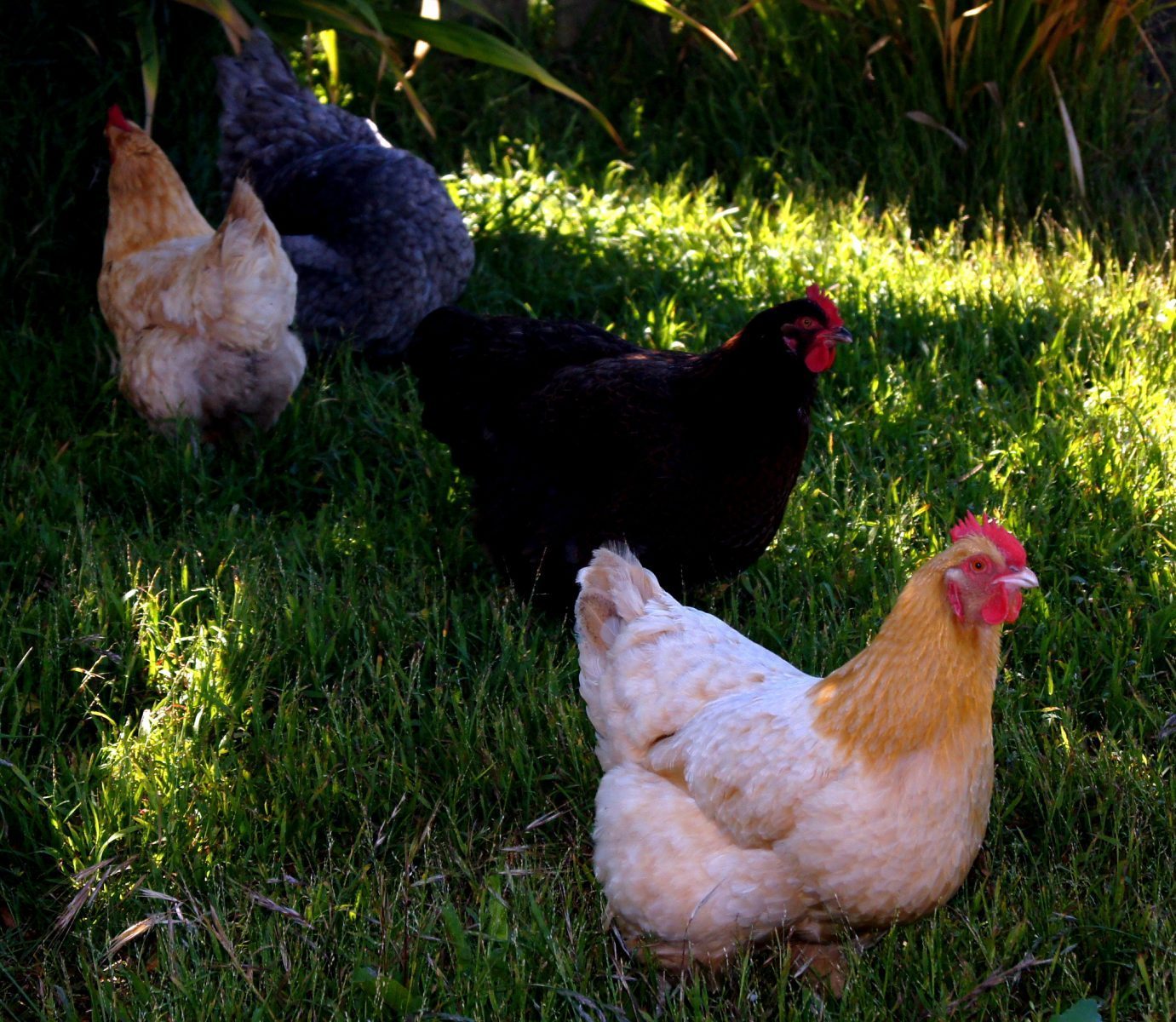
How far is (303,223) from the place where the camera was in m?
5.65

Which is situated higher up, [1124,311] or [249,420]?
[1124,311]

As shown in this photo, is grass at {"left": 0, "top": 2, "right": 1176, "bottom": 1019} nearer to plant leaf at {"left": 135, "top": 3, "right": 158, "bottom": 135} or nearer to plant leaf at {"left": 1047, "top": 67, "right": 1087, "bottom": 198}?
plant leaf at {"left": 1047, "top": 67, "right": 1087, "bottom": 198}

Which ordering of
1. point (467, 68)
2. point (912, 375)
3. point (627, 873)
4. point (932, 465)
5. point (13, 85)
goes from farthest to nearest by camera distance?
point (467, 68) < point (13, 85) < point (912, 375) < point (932, 465) < point (627, 873)

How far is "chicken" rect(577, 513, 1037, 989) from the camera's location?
249 cm

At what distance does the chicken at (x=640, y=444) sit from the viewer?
3600 millimetres

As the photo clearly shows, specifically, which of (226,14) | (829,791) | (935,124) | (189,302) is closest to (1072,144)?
(935,124)

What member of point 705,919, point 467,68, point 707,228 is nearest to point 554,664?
point 705,919

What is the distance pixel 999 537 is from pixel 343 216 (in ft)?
12.5

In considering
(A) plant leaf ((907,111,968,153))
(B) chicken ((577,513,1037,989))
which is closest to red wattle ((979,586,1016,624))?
(B) chicken ((577,513,1037,989))

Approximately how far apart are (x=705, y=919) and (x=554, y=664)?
4.05ft

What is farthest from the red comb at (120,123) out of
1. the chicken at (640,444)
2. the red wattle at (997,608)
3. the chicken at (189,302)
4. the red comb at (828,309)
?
the red wattle at (997,608)

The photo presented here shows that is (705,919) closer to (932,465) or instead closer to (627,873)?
(627,873)

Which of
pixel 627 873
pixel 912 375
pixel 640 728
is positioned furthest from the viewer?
pixel 912 375

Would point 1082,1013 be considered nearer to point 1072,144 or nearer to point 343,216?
point 343,216
